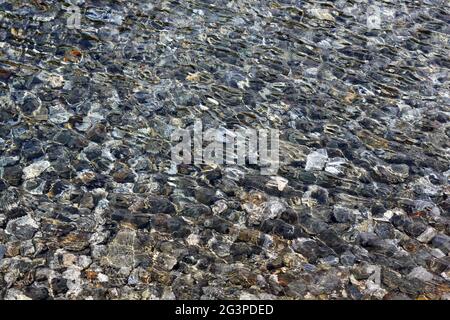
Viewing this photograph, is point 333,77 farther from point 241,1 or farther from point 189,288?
point 189,288

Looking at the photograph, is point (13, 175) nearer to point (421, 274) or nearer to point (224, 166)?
point (224, 166)

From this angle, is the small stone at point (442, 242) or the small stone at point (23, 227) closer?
the small stone at point (23, 227)

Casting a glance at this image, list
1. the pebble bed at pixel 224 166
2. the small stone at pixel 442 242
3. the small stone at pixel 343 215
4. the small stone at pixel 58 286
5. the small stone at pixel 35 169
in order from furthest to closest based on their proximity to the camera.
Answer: the small stone at pixel 35 169, the small stone at pixel 343 215, the small stone at pixel 442 242, the pebble bed at pixel 224 166, the small stone at pixel 58 286

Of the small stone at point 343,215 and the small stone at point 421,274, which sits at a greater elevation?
the small stone at point 421,274

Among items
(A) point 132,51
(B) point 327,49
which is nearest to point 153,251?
(A) point 132,51

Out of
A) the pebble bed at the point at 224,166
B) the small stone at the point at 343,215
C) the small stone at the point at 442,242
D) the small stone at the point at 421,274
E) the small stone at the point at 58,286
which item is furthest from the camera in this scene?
the small stone at the point at 343,215

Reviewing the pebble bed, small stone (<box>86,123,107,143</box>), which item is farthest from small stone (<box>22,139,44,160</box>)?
small stone (<box>86,123,107,143</box>)

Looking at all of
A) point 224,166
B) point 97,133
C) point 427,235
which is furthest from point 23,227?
point 427,235

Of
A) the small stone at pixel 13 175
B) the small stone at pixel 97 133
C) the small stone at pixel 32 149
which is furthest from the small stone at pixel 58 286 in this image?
the small stone at pixel 97 133

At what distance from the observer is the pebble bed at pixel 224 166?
632 centimetres

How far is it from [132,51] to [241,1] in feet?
6.40

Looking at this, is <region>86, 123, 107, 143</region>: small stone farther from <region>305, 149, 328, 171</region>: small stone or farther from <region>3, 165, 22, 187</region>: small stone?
<region>305, 149, 328, 171</region>: small stone

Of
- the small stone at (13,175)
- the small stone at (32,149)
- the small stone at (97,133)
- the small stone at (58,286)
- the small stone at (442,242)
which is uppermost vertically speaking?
the small stone at (442,242)

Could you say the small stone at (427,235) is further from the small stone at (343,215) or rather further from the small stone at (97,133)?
the small stone at (97,133)
